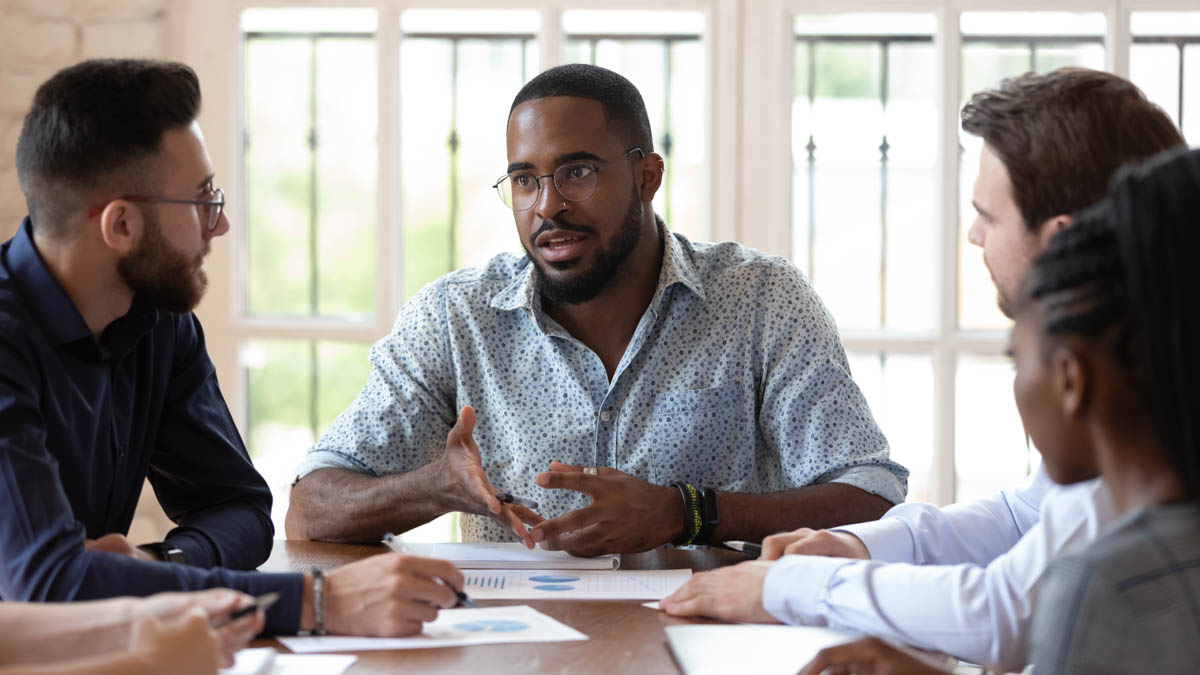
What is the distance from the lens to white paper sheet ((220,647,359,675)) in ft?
4.19

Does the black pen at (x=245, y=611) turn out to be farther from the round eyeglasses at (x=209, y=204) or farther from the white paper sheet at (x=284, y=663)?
the round eyeglasses at (x=209, y=204)

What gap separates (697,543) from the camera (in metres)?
2.00

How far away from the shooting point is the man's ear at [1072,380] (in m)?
1.06

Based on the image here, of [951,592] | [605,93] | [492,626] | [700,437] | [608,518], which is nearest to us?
[951,592]

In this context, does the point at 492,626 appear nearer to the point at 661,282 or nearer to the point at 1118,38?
the point at 661,282

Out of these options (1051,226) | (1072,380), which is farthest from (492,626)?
(1051,226)

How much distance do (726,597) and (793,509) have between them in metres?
0.52

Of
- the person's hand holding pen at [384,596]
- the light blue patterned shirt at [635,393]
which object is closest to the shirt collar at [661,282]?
the light blue patterned shirt at [635,393]

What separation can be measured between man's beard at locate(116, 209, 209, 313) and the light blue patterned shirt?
0.49 m

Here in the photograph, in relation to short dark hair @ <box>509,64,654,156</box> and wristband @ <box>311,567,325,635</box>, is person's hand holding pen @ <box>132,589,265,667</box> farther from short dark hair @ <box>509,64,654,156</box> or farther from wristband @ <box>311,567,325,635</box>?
short dark hair @ <box>509,64,654,156</box>

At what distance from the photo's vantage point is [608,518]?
6.16 ft

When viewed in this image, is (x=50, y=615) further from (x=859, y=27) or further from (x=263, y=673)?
(x=859, y=27)

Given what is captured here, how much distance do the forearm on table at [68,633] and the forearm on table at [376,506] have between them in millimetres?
760

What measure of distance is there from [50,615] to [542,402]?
1.13 meters
